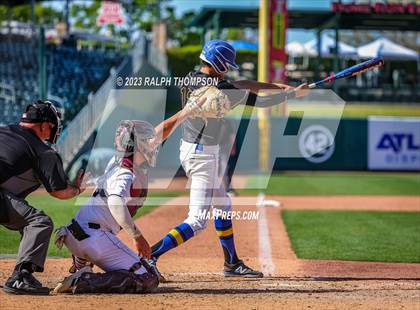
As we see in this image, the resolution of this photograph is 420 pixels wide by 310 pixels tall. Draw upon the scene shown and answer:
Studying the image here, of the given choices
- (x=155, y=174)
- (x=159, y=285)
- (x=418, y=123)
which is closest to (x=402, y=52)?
(x=418, y=123)

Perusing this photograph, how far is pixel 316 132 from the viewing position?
82.3ft

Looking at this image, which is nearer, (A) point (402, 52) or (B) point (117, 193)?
(B) point (117, 193)

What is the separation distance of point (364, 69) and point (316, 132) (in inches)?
660

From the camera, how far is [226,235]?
8.33 m

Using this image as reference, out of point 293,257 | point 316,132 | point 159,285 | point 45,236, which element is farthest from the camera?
point 316,132

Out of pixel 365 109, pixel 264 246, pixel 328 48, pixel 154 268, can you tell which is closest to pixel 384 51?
pixel 328 48

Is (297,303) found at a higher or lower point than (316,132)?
higher

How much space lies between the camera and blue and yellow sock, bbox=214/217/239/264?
828 centimetres

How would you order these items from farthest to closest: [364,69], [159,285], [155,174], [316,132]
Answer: [316,132] → [155,174] → [364,69] → [159,285]

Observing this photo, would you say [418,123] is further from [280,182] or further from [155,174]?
[155,174]

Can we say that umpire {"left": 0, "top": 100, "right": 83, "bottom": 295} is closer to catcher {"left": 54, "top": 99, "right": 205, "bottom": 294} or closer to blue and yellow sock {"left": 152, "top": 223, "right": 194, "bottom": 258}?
catcher {"left": 54, "top": 99, "right": 205, "bottom": 294}

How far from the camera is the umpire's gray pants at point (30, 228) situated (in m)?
6.70

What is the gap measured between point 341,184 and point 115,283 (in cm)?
1612

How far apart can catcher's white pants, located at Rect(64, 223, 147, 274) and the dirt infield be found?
0.36 metres
